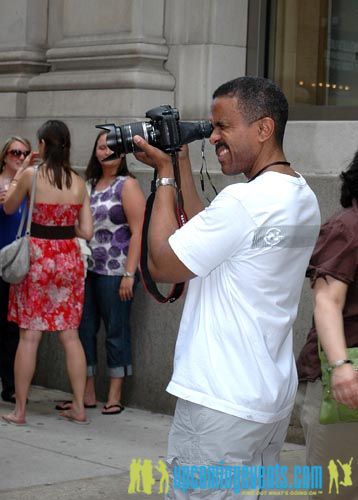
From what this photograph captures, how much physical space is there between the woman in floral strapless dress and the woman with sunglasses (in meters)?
0.53

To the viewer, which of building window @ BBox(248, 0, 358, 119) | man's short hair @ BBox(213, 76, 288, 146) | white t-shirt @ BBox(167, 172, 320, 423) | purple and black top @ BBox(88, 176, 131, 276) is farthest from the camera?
→ building window @ BBox(248, 0, 358, 119)

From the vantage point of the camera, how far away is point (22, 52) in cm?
923

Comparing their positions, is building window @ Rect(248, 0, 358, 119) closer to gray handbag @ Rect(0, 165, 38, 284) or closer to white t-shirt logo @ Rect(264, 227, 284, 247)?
gray handbag @ Rect(0, 165, 38, 284)

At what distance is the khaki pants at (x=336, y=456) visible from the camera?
3.75 meters

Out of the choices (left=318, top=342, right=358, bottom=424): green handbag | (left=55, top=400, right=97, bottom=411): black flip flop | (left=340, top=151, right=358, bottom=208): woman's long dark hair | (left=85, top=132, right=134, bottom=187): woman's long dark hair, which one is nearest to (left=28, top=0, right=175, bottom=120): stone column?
(left=85, top=132, right=134, bottom=187): woman's long dark hair

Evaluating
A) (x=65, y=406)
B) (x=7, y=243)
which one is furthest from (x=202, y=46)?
(x=65, y=406)

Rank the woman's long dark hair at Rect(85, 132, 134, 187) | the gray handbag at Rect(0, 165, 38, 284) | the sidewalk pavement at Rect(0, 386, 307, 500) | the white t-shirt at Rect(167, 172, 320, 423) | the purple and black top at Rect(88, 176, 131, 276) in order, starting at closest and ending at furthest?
the white t-shirt at Rect(167, 172, 320, 423) → the sidewalk pavement at Rect(0, 386, 307, 500) → the gray handbag at Rect(0, 165, 38, 284) → the purple and black top at Rect(88, 176, 131, 276) → the woman's long dark hair at Rect(85, 132, 134, 187)

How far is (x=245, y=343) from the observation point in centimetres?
330

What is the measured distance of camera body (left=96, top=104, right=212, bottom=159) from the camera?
3568 mm

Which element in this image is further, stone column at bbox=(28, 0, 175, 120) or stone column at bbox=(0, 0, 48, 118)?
stone column at bbox=(0, 0, 48, 118)

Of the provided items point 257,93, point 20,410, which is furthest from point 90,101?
point 257,93

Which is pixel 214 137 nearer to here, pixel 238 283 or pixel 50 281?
pixel 238 283

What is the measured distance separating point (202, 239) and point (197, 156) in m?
4.72

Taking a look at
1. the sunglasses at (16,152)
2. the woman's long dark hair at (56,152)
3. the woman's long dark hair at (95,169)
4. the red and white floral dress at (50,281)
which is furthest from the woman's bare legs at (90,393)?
the sunglasses at (16,152)
